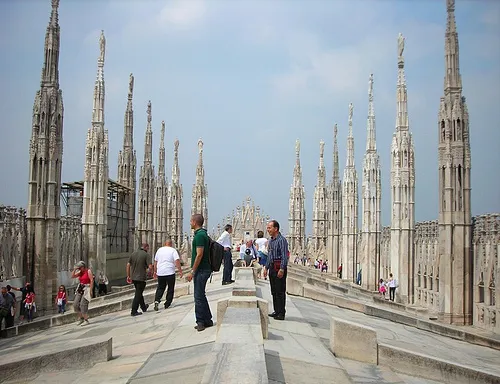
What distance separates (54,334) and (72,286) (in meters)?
10.9

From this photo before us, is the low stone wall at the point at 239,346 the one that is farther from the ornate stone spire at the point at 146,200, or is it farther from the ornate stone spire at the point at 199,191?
the ornate stone spire at the point at 199,191

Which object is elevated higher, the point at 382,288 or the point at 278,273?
the point at 278,273

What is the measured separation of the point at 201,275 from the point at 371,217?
23240 mm

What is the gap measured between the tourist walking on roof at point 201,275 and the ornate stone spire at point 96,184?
1704 centimetres

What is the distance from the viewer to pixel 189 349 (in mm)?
6770

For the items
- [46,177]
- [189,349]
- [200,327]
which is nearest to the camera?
[189,349]

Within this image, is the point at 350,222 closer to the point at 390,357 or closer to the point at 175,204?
the point at 175,204

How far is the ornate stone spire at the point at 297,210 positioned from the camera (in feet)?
163

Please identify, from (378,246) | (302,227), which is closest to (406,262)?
(378,246)

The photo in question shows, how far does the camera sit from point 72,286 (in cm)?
2230

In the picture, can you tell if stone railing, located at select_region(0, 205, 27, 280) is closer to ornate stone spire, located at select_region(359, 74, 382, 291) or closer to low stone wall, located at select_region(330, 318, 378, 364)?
low stone wall, located at select_region(330, 318, 378, 364)

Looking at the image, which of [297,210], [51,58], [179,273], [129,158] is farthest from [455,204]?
[297,210]

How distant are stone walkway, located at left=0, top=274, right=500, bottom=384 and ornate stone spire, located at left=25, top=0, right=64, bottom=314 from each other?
533cm

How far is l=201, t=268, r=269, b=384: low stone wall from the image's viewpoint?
414 cm
